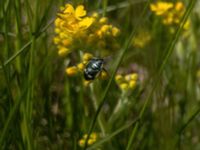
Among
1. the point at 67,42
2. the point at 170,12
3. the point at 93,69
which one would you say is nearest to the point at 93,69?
the point at 93,69

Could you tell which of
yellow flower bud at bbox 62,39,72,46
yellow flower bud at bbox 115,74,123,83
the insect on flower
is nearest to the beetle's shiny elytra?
the insect on flower

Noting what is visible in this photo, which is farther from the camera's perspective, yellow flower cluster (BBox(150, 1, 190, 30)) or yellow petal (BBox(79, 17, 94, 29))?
yellow flower cluster (BBox(150, 1, 190, 30))

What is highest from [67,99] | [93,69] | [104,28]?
[104,28]

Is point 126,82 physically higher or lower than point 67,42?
lower

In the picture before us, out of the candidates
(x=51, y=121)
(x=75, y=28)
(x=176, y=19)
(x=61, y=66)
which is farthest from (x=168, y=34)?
(x=75, y=28)

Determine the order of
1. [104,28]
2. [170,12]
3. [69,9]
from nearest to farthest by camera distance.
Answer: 1. [69,9]
2. [104,28]
3. [170,12]

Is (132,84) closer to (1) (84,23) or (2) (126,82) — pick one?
(2) (126,82)

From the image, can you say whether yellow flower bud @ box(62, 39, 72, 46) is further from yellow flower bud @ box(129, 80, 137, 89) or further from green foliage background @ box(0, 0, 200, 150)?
yellow flower bud @ box(129, 80, 137, 89)
